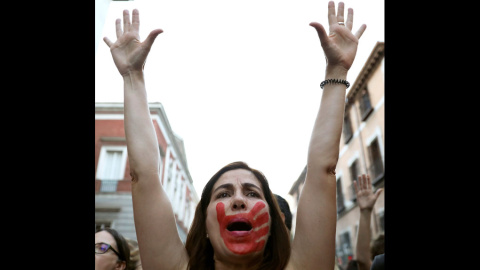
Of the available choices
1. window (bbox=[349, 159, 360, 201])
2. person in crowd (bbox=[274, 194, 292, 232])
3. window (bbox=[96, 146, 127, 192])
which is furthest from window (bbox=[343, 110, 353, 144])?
person in crowd (bbox=[274, 194, 292, 232])

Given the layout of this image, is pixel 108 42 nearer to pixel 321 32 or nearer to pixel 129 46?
pixel 129 46

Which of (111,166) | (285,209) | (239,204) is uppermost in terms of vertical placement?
(111,166)

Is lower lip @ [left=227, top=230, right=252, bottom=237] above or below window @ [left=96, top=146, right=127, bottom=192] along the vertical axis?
below

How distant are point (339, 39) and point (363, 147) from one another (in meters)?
13.3

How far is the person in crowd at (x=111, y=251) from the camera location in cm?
242

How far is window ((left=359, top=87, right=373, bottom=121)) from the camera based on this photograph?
1338cm

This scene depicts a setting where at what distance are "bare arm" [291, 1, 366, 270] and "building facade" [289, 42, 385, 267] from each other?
33.2 ft

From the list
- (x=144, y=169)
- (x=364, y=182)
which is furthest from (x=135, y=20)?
(x=364, y=182)

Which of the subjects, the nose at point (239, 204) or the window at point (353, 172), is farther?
the window at point (353, 172)

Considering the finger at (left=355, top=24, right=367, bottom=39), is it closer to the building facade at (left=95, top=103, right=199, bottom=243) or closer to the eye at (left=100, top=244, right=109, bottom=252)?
the eye at (left=100, top=244, right=109, bottom=252)

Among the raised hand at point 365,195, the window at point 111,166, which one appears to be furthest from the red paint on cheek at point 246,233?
the window at point 111,166

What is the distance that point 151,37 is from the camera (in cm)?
151

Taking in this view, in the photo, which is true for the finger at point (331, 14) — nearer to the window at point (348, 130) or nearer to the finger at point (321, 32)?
the finger at point (321, 32)
